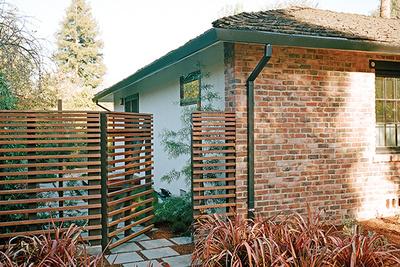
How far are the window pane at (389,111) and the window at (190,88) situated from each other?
330 centimetres

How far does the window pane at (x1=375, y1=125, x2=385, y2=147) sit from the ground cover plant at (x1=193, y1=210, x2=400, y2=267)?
153 inches

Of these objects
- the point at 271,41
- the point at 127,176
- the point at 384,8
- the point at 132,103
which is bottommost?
the point at 127,176

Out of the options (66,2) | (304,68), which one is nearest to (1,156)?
(304,68)

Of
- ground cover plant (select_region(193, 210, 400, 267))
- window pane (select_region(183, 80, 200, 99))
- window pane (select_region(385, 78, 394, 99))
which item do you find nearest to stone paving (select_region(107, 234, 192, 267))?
ground cover plant (select_region(193, 210, 400, 267))

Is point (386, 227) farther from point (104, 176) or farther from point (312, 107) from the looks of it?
point (104, 176)

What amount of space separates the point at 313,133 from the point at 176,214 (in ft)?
8.04

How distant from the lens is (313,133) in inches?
257

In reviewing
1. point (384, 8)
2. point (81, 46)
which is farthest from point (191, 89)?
point (81, 46)

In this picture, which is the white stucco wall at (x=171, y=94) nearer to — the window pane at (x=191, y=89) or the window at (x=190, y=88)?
the window at (x=190, y=88)

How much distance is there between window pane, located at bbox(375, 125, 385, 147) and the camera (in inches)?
289

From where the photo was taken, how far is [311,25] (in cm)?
673

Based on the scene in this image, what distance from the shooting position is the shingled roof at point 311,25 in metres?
5.77

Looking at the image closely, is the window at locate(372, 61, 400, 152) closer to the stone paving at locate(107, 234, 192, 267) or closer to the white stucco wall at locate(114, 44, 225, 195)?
the white stucco wall at locate(114, 44, 225, 195)

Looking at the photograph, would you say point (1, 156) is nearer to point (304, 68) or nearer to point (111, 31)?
point (304, 68)
